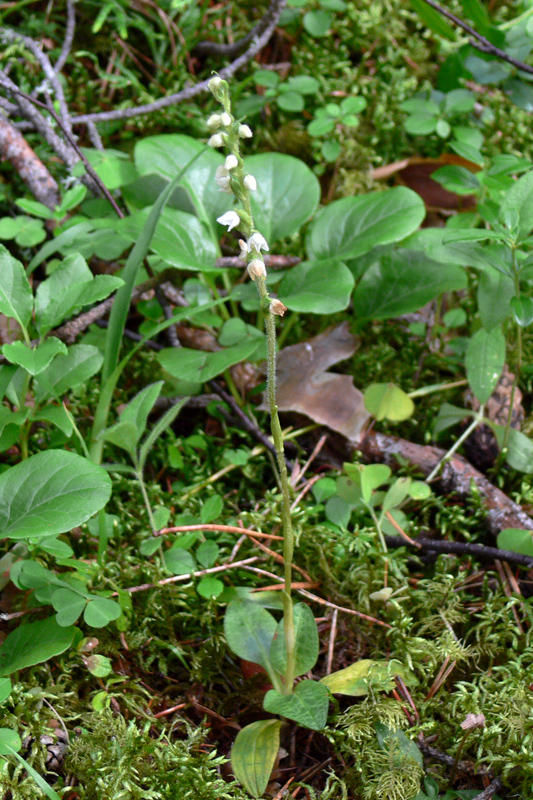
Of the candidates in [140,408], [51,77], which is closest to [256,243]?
[140,408]

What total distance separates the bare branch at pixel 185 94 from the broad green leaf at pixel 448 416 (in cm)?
145

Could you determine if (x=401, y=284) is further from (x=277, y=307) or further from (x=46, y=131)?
(x=46, y=131)

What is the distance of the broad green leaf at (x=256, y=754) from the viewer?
3.67ft

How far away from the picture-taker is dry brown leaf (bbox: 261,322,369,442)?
71.2 inches

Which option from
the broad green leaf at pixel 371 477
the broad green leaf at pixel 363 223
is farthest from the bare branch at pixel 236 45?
the broad green leaf at pixel 371 477

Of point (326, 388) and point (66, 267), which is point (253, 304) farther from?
point (66, 267)

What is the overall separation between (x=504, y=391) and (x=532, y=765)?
1083mm

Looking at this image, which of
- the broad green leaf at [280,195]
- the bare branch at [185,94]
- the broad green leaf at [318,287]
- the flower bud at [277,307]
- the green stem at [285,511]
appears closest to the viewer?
the flower bud at [277,307]

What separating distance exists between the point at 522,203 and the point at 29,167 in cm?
164

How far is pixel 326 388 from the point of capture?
1877 mm

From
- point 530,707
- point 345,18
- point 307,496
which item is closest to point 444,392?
point 307,496

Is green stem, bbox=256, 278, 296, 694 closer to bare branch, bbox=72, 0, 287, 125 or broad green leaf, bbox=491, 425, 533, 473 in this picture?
broad green leaf, bbox=491, 425, 533, 473

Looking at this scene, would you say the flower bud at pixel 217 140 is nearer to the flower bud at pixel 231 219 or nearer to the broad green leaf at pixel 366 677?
the flower bud at pixel 231 219

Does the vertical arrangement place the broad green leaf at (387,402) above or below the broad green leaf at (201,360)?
below
